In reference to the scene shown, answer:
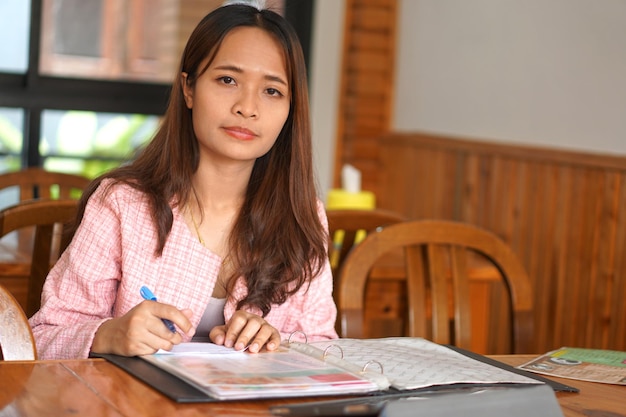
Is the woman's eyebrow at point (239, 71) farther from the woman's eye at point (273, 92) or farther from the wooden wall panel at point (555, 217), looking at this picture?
the wooden wall panel at point (555, 217)

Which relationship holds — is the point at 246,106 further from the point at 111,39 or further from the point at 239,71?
the point at 111,39

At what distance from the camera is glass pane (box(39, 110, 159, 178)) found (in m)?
4.00

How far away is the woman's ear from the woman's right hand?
1.65 ft

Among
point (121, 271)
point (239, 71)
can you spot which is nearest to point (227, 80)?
point (239, 71)

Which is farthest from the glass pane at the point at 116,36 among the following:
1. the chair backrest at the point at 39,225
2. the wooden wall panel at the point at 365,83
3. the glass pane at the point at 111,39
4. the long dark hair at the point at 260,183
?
the long dark hair at the point at 260,183

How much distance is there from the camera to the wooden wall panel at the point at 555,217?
114 inches

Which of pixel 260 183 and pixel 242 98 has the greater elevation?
pixel 242 98

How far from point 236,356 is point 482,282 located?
1.31 metres

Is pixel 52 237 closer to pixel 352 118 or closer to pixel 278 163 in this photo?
pixel 278 163

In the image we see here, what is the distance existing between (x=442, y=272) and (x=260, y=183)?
0.40m

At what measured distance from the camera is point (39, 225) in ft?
6.63

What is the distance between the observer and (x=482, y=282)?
8.38 ft

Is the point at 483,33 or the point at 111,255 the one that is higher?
the point at 483,33

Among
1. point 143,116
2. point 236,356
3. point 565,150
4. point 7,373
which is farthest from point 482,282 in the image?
point 143,116
